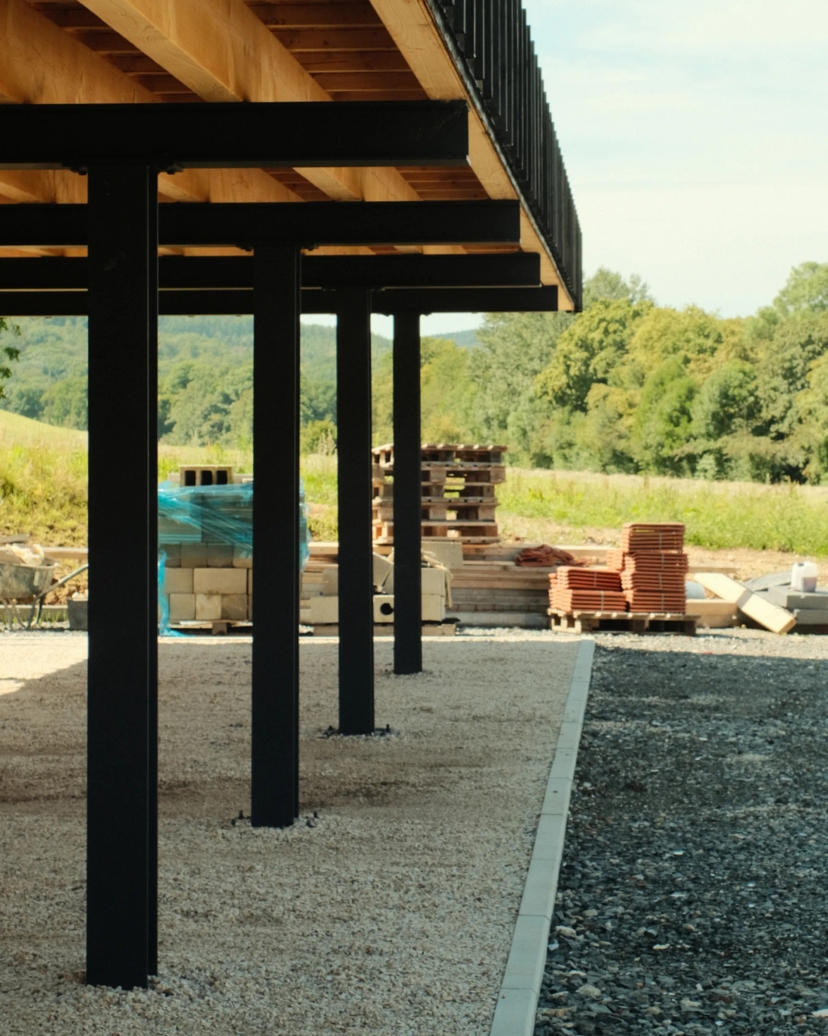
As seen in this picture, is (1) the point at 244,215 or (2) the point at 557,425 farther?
(2) the point at 557,425

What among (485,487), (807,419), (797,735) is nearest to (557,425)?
(807,419)

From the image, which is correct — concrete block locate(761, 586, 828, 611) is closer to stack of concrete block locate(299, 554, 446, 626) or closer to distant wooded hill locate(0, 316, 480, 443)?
stack of concrete block locate(299, 554, 446, 626)

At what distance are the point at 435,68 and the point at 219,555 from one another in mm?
11818

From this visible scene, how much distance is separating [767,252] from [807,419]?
80.2 meters

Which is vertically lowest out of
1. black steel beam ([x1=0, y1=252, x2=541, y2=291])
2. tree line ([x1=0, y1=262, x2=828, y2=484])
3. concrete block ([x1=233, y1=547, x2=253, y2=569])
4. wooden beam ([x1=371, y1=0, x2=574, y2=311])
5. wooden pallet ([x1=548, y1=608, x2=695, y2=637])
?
wooden pallet ([x1=548, y1=608, x2=695, y2=637])

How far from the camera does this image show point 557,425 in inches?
3300

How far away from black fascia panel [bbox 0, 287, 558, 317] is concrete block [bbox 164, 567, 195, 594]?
17.6ft

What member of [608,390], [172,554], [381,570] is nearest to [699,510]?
[381,570]

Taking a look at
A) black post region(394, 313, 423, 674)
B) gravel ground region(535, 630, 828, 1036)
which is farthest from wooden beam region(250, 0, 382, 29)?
black post region(394, 313, 423, 674)

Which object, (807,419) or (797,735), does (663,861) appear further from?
(807,419)

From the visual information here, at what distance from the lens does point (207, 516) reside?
50.8ft

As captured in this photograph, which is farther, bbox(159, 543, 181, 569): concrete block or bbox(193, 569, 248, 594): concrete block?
bbox(193, 569, 248, 594): concrete block

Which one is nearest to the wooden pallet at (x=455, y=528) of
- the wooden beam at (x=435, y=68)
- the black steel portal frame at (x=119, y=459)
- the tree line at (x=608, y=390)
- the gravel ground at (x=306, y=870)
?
the gravel ground at (x=306, y=870)

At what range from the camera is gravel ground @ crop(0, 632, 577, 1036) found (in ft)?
15.2
